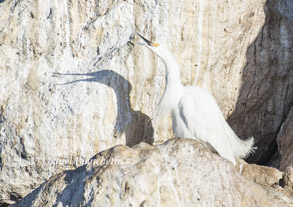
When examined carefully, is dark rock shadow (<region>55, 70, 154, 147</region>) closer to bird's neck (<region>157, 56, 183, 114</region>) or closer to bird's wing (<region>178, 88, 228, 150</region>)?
bird's neck (<region>157, 56, 183, 114</region>)

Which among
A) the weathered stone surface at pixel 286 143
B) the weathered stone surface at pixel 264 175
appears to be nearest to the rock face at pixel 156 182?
the weathered stone surface at pixel 264 175

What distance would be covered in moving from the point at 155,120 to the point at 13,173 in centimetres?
175

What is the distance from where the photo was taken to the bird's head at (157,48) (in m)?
6.62

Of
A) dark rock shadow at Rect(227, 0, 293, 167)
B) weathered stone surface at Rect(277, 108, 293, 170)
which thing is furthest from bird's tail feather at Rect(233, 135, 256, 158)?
dark rock shadow at Rect(227, 0, 293, 167)

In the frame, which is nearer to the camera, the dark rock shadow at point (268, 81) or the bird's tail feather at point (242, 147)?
the bird's tail feather at point (242, 147)

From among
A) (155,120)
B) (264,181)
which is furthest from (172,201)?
(155,120)

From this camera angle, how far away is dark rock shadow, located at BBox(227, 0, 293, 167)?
25.4 ft

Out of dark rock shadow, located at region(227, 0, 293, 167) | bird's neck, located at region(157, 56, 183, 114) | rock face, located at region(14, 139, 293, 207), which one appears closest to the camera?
rock face, located at region(14, 139, 293, 207)

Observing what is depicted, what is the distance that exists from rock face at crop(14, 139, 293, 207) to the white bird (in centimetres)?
139

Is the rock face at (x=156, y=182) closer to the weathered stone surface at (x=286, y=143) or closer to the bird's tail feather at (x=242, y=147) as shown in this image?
the weathered stone surface at (x=286, y=143)

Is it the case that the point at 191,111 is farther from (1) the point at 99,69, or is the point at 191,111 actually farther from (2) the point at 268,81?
(2) the point at 268,81

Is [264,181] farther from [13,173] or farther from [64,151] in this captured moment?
[13,173]

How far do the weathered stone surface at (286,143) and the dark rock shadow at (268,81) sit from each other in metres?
0.55

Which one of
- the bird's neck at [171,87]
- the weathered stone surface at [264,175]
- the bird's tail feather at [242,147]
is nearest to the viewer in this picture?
the weathered stone surface at [264,175]
